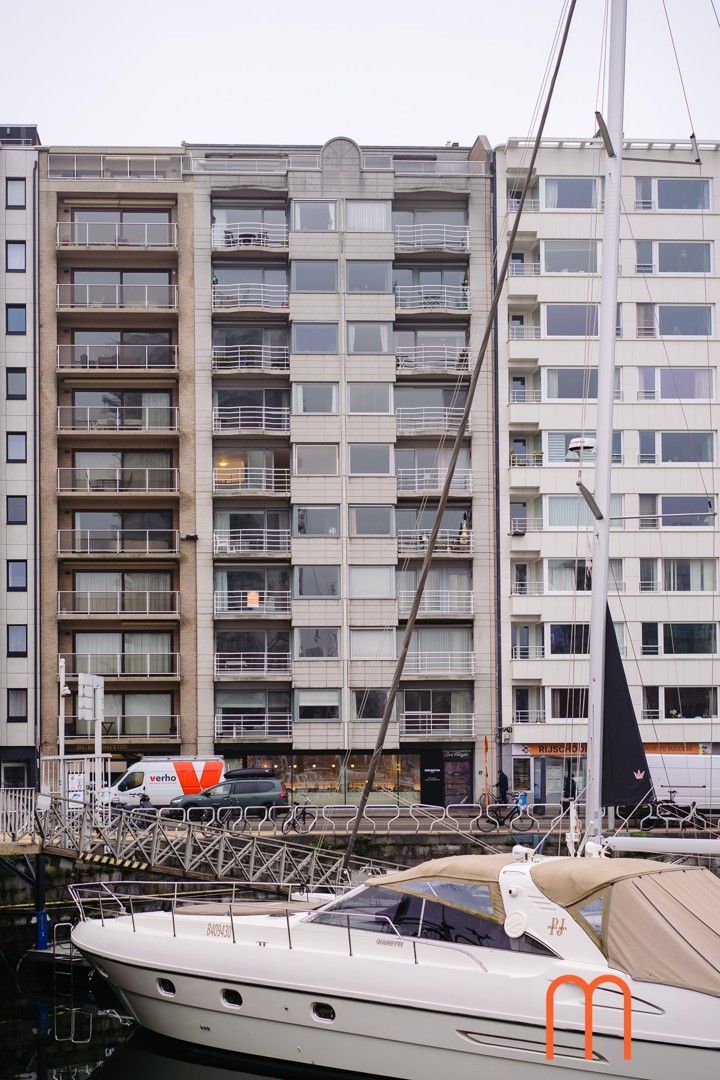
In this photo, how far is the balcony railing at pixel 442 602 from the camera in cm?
5431

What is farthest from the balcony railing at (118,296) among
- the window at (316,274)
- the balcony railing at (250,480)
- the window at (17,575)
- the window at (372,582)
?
the window at (372,582)

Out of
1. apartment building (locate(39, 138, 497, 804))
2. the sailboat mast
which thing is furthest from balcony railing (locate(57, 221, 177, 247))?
the sailboat mast

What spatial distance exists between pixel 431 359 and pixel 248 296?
8.32m

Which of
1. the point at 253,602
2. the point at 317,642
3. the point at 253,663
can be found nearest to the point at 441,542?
the point at 317,642

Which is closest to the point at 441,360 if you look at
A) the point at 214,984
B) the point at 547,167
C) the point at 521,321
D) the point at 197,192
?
the point at 521,321

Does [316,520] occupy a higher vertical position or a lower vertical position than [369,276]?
lower

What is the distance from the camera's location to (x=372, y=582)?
54.4 m

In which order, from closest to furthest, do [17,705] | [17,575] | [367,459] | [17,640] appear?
[17,705] → [17,640] → [17,575] → [367,459]

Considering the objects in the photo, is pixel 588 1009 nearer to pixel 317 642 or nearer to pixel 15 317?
pixel 317 642

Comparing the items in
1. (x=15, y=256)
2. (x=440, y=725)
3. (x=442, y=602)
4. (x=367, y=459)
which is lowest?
(x=440, y=725)

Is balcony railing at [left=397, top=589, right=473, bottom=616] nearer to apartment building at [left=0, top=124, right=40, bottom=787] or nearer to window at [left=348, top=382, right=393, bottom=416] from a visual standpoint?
window at [left=348, top=382, right=393, bottom=416]

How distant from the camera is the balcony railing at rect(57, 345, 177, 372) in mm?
55469

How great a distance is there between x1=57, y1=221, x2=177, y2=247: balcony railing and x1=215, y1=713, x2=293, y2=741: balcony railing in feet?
66.4

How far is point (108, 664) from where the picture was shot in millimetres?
54062
